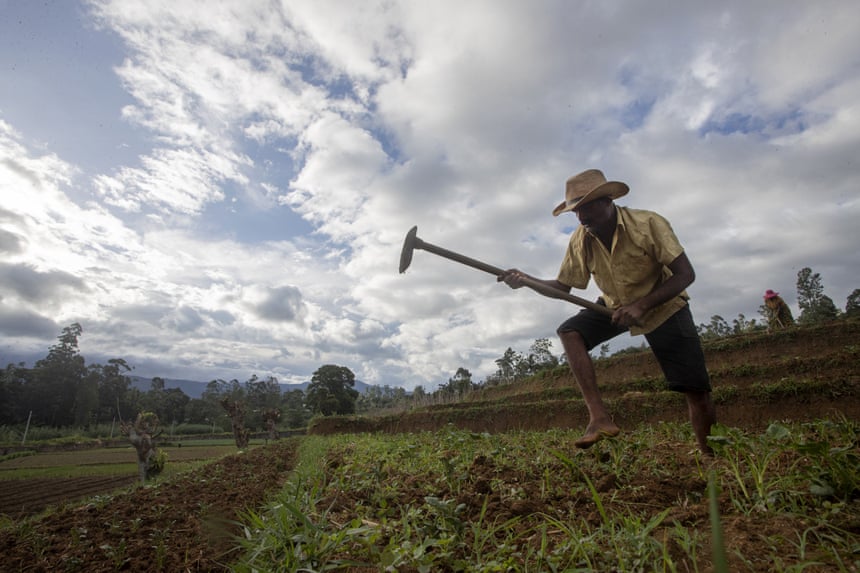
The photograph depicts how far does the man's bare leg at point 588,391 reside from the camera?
2.79 meters

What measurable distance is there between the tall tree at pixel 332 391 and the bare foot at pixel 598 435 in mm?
55249

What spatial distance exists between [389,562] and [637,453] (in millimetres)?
2065

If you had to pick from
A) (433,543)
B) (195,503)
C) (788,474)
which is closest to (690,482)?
(788,474)

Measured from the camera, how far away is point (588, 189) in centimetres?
339

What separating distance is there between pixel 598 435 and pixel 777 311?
16878 mm

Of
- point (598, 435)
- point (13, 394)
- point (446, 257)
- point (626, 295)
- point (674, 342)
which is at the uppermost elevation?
point (13, 394)

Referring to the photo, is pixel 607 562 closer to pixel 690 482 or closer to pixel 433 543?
pixel 433 543

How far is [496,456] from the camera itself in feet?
→ 10.8

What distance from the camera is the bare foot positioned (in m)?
2.76

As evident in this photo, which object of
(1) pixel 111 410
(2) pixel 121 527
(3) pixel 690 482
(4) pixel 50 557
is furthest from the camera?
(1) pixel 111 410

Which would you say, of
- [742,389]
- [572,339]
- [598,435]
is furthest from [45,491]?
[742,389]

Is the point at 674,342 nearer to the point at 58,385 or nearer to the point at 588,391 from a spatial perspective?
the point at 588,391

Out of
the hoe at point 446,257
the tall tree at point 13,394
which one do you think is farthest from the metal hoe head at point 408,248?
the tall tree at point 13,394

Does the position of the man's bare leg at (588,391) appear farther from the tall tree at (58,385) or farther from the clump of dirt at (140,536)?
the tall tree at (58,385)
